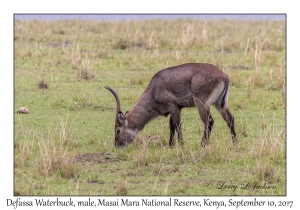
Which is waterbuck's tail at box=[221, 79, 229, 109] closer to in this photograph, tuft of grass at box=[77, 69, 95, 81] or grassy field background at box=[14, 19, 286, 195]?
grassy field background at box=[14, 19, 286, 195]

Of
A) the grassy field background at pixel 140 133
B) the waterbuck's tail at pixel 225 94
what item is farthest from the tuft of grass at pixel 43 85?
the waterbuck's tail at pixel 225 94

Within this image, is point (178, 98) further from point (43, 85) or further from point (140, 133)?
point (43, 85)

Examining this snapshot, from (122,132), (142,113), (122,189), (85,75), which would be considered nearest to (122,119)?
(122,132)

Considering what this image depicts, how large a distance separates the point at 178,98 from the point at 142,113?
2.02 ft

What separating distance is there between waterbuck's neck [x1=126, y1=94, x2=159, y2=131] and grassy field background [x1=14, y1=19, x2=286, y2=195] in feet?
0.74

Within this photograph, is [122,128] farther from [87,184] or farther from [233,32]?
[233,32]

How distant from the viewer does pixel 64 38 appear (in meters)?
Result: 21.0

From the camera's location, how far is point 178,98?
934 cm

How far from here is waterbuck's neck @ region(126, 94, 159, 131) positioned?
9.53 m

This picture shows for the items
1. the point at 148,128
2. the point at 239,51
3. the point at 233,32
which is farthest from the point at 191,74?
the point at 233,32

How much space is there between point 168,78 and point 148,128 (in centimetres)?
163

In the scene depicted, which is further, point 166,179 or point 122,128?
point 122,128

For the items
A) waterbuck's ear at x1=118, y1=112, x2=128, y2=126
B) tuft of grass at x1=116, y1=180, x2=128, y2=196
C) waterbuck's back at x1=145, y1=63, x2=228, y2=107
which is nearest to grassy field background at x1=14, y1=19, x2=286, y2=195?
tuft of grass at x1=116, y1=180, x2=128, y2=196

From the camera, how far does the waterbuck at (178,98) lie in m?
9.16
